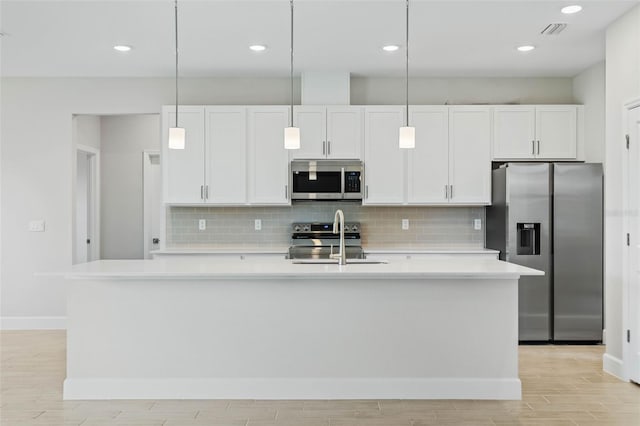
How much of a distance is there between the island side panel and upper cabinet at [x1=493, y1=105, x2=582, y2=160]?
2.38 m

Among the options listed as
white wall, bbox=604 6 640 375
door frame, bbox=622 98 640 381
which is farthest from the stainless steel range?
door frame, bbox=622 98 640 381

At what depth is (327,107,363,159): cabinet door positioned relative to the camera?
534 cm

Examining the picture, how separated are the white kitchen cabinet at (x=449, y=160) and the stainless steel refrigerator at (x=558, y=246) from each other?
1.32ft

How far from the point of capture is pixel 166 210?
225 inches

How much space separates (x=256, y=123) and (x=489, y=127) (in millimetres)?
2372

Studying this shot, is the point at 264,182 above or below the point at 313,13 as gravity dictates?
below

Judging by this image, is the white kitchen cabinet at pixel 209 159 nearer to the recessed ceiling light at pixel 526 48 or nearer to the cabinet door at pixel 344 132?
the cabinet door at pixel 344 132

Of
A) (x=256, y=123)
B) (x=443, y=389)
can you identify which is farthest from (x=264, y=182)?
(x=443, y=389)

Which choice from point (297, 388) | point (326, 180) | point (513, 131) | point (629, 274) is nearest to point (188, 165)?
point (326, 180)

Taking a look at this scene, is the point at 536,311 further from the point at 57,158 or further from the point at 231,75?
the point at 57,158

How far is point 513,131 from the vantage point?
5.38 m

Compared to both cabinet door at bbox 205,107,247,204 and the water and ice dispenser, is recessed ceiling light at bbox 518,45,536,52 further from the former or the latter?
cabinet door at bbox 205,107,247,204

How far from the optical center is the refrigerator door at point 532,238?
4.96 m

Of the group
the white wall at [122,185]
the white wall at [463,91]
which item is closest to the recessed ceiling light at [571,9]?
the white wall at [463,91]
